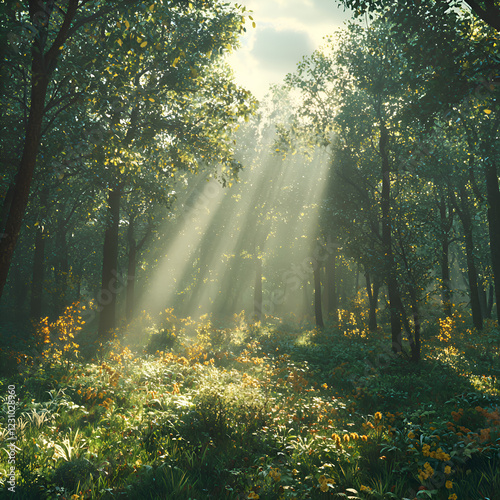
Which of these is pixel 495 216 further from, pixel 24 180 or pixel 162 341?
pixel 24 180

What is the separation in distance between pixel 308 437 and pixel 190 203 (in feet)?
84.1

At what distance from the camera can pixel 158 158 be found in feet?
34.3

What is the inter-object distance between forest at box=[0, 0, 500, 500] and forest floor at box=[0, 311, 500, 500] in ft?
0.13

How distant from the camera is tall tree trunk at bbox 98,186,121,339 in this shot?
13820 mm

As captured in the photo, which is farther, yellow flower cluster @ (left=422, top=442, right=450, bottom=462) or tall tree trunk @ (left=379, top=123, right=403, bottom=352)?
tall tree trunk @ (left=379, top=123, right=403, bottom=352)

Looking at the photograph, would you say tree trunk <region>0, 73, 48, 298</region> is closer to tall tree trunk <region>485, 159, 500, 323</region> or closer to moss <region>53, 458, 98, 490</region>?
moss <region>53, 458, 98, 490</region>

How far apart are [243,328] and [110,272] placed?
862cm

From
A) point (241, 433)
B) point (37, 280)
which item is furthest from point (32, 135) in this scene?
point (37, 280)

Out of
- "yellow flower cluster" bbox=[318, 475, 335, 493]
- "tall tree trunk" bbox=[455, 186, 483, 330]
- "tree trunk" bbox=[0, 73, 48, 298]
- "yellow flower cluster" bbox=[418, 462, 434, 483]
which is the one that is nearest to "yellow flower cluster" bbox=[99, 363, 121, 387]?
"tree trunk" bbox=[0, 73, 48, 298]

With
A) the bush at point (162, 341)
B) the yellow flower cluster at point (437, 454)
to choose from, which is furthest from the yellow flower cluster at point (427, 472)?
the bush at point (162, 341)

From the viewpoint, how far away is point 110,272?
14.1 meters

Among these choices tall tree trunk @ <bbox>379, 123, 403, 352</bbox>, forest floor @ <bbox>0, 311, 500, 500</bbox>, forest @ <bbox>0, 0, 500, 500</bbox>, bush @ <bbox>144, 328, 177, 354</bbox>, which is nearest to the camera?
forest floor @ <bbox>0, 311, 500, 500</bbox>

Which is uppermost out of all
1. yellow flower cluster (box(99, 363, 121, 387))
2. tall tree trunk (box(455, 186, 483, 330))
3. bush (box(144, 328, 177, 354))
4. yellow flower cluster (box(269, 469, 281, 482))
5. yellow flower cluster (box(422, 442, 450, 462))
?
tall tree trunk (box(455, 186, 483, 330))

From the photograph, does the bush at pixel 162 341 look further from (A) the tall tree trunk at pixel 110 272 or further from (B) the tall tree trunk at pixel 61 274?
(B) the tall tree trunk at pixel 61 274
